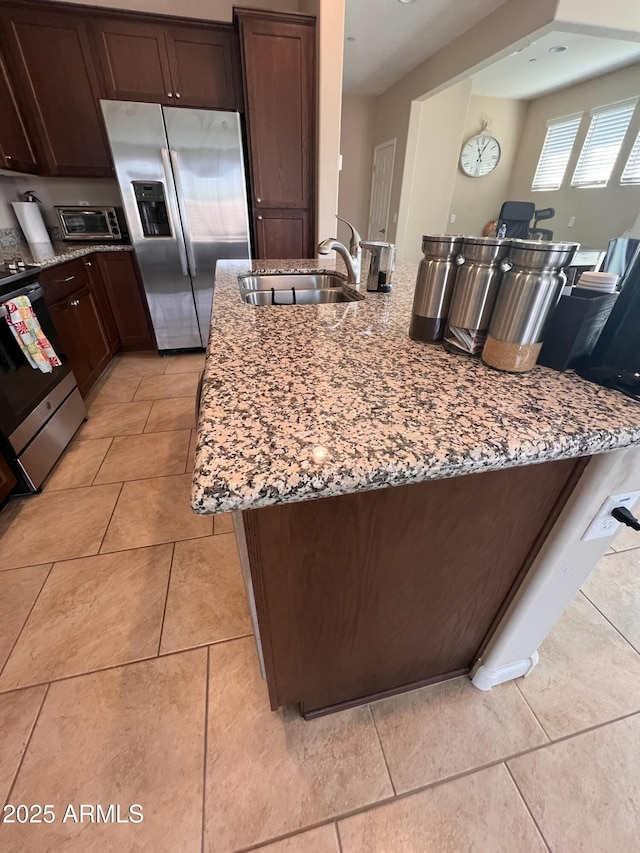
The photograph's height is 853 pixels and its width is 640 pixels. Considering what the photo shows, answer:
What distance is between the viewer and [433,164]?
4.68 meters

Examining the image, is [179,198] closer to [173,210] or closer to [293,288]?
[173,210]

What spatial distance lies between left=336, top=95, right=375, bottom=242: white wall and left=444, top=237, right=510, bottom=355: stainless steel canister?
19.0ft

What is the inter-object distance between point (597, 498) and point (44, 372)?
2.30m

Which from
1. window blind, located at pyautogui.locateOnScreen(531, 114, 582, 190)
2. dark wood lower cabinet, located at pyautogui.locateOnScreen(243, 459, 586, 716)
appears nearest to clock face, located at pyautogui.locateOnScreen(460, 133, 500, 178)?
window blind, located at pyautogui.locateOnScreen(531, 114, 582, 190)

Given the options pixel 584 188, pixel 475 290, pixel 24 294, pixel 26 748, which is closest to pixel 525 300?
pixel 475 290

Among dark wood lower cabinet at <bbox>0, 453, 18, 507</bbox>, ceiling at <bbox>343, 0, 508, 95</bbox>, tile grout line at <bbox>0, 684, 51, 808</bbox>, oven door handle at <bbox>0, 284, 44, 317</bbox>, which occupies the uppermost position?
ceiling at <bbox>343, 0, 508, 95</bbox>

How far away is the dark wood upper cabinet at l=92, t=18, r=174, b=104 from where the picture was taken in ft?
8.23

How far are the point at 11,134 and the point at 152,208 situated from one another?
3.30ft

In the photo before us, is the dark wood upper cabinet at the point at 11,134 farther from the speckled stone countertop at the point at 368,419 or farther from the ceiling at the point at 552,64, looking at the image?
the ceiling at the point at 552,64

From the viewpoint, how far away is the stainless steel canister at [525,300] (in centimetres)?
60

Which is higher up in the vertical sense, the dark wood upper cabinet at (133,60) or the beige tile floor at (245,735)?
the dark wood upper cabinet at (133,60)

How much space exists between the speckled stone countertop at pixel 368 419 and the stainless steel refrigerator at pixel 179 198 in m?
2.34

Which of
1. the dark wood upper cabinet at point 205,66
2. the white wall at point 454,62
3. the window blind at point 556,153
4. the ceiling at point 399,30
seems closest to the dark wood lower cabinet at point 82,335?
the dark wood upper cabinet at point 205,66

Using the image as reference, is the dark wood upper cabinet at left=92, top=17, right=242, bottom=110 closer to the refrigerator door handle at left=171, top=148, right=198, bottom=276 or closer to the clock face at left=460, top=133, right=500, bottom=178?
the refrigerator door handle at left=171, top=148, right=198, bottom=276
